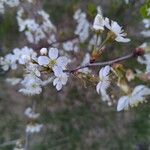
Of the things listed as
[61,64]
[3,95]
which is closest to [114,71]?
[61,64]

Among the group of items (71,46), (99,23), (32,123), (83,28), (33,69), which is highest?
(83,28)

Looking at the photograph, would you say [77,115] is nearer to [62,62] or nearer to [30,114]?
[30,114]

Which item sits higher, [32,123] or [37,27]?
[37,27]

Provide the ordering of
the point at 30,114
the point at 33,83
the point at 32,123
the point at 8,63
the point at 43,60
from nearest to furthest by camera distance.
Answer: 1. the point at 43,60
2. the point at 33,83
3. the point at 8,63
4. the point at 32,123
5. the point at 30,114

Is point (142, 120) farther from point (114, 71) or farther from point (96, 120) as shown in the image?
point (114, 71)

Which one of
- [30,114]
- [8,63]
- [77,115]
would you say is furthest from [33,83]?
[77,115]

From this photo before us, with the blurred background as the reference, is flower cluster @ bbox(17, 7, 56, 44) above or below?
above

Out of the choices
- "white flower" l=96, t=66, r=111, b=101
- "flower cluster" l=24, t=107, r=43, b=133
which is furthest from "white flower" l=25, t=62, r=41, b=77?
"flower cluster" l=24, t=107, r=43, b=133

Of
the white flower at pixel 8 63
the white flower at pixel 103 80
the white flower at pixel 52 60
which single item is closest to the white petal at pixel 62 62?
the white flower at pixel 52 60

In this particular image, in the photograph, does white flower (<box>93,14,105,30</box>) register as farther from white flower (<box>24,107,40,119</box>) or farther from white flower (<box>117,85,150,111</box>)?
white flower (<box>24,107,40,119</box>)
